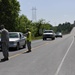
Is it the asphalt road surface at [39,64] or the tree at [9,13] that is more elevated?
the tree at [9,13]

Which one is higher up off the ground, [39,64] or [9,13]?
[9,13]

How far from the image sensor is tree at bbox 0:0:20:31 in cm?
7269

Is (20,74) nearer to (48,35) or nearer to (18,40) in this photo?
(18,40)

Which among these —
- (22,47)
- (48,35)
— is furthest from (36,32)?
(22,47)

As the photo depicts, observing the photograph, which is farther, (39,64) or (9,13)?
(9,13)

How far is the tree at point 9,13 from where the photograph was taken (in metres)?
72.7

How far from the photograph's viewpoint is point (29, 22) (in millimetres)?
149000

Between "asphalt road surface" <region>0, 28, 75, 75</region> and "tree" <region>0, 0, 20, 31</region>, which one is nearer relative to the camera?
"asphalt road surface" <region>0, 28, 75, 75</region>

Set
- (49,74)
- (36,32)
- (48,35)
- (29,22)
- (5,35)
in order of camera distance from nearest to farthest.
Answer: (49,74) < (5,35) < (48,35) < (36,32) < (29,22)

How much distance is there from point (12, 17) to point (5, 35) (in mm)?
55307

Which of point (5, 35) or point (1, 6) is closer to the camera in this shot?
point (5, 35)

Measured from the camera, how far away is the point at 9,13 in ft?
243

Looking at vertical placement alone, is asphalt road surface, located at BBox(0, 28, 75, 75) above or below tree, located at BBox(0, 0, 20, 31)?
below

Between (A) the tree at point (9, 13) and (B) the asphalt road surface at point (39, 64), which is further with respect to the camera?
(A) the tree at point (9, 13)
